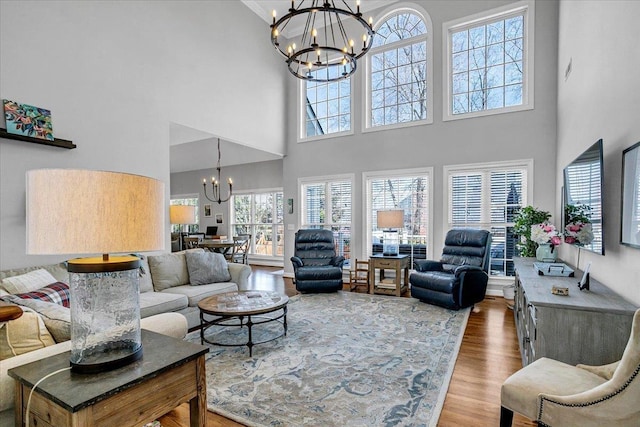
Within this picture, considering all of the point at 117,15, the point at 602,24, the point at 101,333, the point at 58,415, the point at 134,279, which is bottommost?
the point at 58,415

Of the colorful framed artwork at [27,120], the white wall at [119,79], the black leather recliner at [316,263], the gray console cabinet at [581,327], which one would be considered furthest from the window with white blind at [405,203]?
the colorful framed artwork at [27,120]

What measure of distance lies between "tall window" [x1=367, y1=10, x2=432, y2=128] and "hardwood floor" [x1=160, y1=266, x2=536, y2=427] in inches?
139

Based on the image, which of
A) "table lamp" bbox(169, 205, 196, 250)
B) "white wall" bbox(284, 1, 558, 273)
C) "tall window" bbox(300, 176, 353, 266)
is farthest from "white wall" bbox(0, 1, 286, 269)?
"tall window" bbox(300, 176, 353, 266)

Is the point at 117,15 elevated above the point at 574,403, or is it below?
above

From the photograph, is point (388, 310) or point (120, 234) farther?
point (388, 310)

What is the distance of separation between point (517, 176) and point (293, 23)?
17.4 ft

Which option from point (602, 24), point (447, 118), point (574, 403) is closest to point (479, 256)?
point (447, 118)

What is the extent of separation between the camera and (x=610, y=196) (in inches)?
93.9

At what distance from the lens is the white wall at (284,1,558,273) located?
4977mm

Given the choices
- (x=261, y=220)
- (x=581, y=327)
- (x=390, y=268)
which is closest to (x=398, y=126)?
(x=390, y=268)

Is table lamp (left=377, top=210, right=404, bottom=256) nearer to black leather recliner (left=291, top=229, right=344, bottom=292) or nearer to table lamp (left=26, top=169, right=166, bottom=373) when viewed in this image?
black leather recliner (left=291, top=229, right=344, bottom=292)

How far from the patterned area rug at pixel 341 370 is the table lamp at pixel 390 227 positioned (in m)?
1.54

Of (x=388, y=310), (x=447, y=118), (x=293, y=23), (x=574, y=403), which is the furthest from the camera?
(x=293, y=23)

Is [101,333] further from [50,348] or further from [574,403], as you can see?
[574,403]
